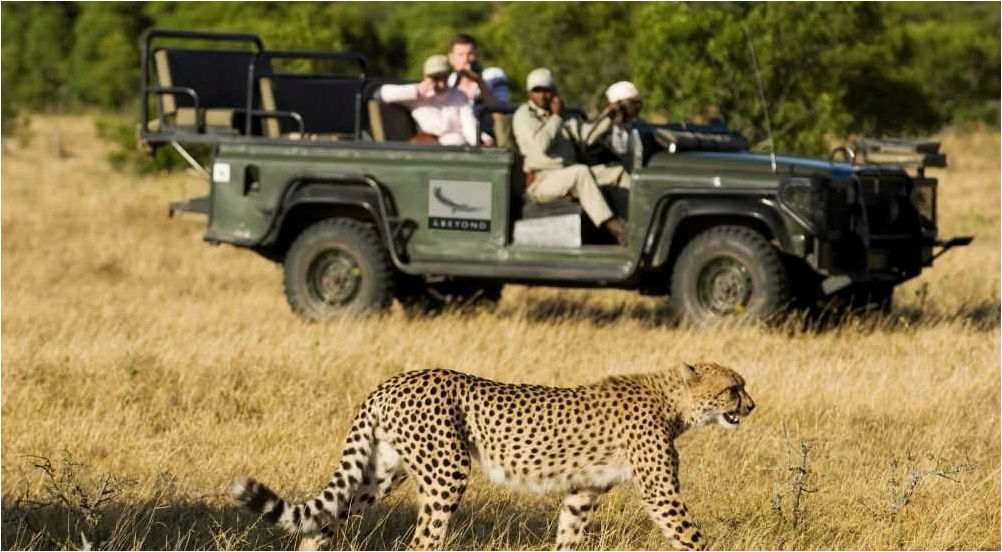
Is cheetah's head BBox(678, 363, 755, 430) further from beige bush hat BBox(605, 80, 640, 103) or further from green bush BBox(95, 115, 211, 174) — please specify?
green bush BBox(95, 115, 211, 174)

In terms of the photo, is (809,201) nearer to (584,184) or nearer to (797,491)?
(584,184)

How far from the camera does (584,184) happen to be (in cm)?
1157

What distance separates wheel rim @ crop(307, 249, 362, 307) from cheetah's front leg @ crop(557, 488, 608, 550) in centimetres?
654

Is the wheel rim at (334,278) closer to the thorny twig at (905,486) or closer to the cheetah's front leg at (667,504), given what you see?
the thorny twig at (905,486)

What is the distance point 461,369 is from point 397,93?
315cm

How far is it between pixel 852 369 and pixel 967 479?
249cm

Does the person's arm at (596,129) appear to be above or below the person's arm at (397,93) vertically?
below

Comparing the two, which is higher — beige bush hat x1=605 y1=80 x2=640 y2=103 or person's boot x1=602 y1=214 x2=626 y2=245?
beige bush hat x1=605 y1=80 x2=640 y2=103

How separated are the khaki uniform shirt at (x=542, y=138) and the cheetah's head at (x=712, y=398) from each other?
557 cm

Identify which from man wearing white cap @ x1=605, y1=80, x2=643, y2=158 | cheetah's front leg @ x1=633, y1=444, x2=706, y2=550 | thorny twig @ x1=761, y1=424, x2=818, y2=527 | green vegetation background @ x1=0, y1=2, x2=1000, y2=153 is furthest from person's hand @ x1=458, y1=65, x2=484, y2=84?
cheetah's front leg @ x1=633, y1=444, x2=706, y2=550

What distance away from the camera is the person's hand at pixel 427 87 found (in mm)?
12688

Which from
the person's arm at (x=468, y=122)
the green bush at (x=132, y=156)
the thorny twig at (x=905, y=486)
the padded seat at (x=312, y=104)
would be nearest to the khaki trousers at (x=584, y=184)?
the person's arm at (x=468, y=122)

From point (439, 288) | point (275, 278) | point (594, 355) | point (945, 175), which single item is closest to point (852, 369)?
point (594, 355)

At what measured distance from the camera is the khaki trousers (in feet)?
37.9
